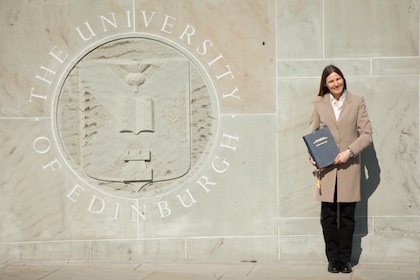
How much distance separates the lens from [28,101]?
764cm

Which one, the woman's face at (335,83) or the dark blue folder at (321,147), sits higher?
the woman's face at (335,83)

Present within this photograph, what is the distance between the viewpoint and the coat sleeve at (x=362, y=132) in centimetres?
698

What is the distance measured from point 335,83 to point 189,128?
147 centimetres

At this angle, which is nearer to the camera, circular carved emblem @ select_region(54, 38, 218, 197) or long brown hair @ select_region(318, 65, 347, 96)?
long brown hair @ select_region(318, 65, 347, 96)

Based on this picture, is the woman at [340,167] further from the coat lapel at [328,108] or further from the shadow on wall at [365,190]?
the shadow on wall at [365,190]

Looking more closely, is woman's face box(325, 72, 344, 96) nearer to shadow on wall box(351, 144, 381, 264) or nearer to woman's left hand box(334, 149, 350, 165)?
woman's left hand box(334, 149, 350, 165)

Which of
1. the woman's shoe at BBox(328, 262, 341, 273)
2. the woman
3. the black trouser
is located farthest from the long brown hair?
the woman's shoe at BBox(328, 262, 341, 273)

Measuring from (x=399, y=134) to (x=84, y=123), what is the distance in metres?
2.96

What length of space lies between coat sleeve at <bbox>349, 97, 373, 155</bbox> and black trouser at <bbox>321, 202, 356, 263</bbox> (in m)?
0.52

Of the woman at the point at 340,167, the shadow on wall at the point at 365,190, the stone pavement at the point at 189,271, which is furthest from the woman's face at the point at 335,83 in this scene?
the stone pavement at the point at 189,271

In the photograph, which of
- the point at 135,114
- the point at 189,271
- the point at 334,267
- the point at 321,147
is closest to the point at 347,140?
the point at 321,147

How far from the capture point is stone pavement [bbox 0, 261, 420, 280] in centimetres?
698

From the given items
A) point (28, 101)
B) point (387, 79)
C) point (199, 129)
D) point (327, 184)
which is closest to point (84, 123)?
point (28, 101)

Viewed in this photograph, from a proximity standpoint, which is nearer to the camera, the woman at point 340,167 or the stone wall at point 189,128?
the woman at point 340,167
